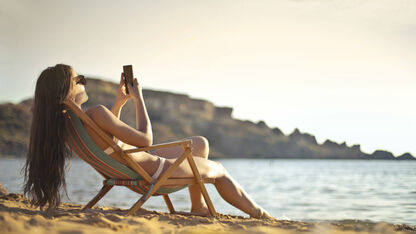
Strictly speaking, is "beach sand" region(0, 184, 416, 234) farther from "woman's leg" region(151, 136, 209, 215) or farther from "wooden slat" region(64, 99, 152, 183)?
"woman's leg" region(151, 136, 209, 215)

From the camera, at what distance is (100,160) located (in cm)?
274

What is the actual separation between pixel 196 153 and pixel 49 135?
1182 millimetres

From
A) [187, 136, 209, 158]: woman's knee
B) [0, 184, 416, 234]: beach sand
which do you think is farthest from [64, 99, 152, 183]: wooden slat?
[187, 136, 209, 158]: woman's knee

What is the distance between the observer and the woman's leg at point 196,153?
326 centimetres

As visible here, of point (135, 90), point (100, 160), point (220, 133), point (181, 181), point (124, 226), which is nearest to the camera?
point (124, 226)

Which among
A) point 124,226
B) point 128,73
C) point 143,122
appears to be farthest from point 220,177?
point 124,226

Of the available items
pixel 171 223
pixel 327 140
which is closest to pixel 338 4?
pixel 171 223

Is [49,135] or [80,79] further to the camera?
[80,79]

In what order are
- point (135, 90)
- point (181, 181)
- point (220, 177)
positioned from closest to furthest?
point (135, 90) → point (181, 181) → point (220, 177)

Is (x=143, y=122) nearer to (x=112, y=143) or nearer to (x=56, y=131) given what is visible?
(x=112, y=143)

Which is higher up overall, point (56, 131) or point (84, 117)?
point (84, 117)

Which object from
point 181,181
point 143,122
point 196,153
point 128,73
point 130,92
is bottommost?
point 181,181

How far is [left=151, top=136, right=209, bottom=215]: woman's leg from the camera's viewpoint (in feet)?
10.7

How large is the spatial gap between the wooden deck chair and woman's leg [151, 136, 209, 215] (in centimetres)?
22
